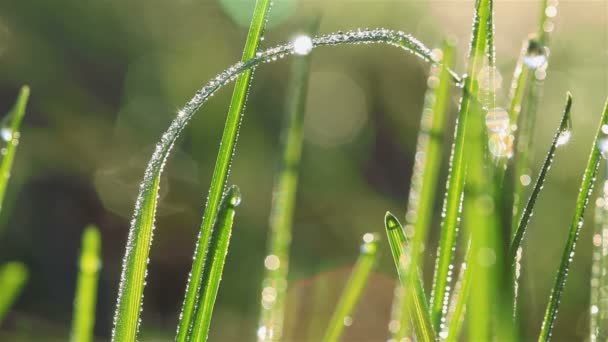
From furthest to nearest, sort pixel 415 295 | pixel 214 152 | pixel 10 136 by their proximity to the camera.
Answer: pixel 214 152
pixel 10 136
pixel 415 295

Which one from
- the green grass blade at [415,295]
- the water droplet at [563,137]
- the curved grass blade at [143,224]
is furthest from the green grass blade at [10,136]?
the water droplet at [563,137]

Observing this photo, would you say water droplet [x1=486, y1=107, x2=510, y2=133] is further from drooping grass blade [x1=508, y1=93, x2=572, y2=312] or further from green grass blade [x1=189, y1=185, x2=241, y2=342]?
green grass blade [x1=189, y1=185, x2=241, y2=342]

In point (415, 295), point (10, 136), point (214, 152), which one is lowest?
point (415, 295)

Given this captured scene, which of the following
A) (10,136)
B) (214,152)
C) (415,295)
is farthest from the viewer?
(214,152)

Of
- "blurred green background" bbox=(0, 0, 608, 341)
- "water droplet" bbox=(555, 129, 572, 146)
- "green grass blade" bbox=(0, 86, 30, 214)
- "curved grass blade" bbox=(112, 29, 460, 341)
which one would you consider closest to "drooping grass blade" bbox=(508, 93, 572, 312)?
"water droplet" bbox=(555, 129, 572, 146)

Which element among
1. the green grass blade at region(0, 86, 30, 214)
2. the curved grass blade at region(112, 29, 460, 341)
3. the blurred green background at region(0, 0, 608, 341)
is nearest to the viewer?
the curved grass blade at region(112, 29, 460, 341)

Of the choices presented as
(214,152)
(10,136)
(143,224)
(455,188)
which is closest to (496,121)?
(455,188)

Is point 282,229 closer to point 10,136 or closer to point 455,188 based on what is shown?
point 455,188

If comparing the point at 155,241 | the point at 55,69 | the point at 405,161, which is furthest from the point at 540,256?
the point at 55,69
